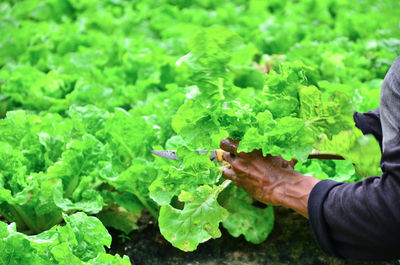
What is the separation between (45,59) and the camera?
3570mm

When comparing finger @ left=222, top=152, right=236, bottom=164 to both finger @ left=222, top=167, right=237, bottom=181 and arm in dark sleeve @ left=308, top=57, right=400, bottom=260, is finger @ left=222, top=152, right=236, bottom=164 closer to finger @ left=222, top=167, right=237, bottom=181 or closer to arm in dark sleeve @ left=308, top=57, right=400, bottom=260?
finger @ left=222, top=167, right=237, bottom=181

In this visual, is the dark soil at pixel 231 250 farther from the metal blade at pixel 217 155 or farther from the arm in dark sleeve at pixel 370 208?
the arm in dark sleeve at pixel 370 208

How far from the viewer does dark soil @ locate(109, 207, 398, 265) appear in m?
2.10

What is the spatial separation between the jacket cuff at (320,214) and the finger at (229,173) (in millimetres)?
328

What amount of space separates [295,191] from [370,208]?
277 mm

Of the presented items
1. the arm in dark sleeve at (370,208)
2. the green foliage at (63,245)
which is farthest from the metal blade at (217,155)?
the green foliage at (63,245)

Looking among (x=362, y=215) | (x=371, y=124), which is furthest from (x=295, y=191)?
(x=371, y=124)

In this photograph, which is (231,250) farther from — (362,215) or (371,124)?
(362,215)

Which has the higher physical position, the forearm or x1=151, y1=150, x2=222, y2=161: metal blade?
the forearm

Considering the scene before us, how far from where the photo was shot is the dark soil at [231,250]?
2.10 m

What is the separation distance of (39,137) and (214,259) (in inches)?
36.8

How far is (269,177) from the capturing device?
1611 millimetres

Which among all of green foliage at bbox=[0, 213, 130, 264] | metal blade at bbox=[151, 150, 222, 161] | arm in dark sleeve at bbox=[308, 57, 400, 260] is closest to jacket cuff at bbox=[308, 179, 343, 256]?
arm in dark sleeve at bbox=[308, 57, 400, 260]

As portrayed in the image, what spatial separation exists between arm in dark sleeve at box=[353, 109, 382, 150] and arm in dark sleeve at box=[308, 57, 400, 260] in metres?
0.49
